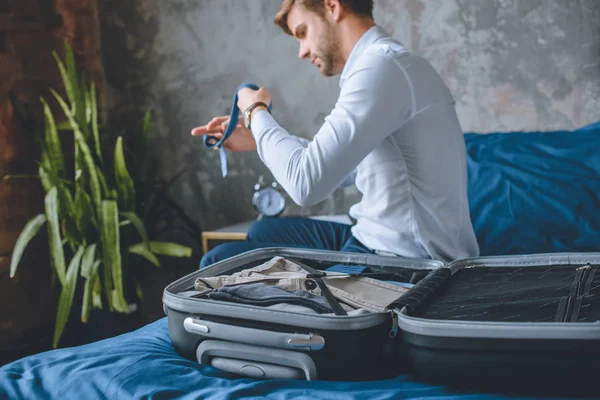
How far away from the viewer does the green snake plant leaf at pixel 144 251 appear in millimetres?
2504

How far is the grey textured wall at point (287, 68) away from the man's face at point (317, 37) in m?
1.00

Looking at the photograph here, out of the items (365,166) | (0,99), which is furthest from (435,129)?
(0,99)

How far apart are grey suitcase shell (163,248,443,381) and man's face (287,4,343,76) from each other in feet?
3.29

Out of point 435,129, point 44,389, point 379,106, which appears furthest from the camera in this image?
point 435,129

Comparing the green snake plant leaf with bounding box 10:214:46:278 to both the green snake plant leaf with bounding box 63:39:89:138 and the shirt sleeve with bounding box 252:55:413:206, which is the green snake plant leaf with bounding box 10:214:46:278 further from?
the shirt sleeve with bounding box 252:55:413:206

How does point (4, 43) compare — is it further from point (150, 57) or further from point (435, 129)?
point (435, 129)

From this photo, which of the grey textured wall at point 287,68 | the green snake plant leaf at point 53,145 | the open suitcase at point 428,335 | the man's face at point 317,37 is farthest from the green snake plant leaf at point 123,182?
the open suitcase at point 428,335

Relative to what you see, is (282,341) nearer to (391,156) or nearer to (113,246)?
(391,156)

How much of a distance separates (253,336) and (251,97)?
2.62 ft

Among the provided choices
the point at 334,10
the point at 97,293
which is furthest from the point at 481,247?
the point at 97,293

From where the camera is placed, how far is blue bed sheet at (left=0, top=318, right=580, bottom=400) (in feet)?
2.51

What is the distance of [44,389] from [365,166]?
0.89m

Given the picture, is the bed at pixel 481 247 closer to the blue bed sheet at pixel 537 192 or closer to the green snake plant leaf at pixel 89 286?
the blue bed sheet at pixel 537 192

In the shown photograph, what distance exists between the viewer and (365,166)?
1.48 metres
